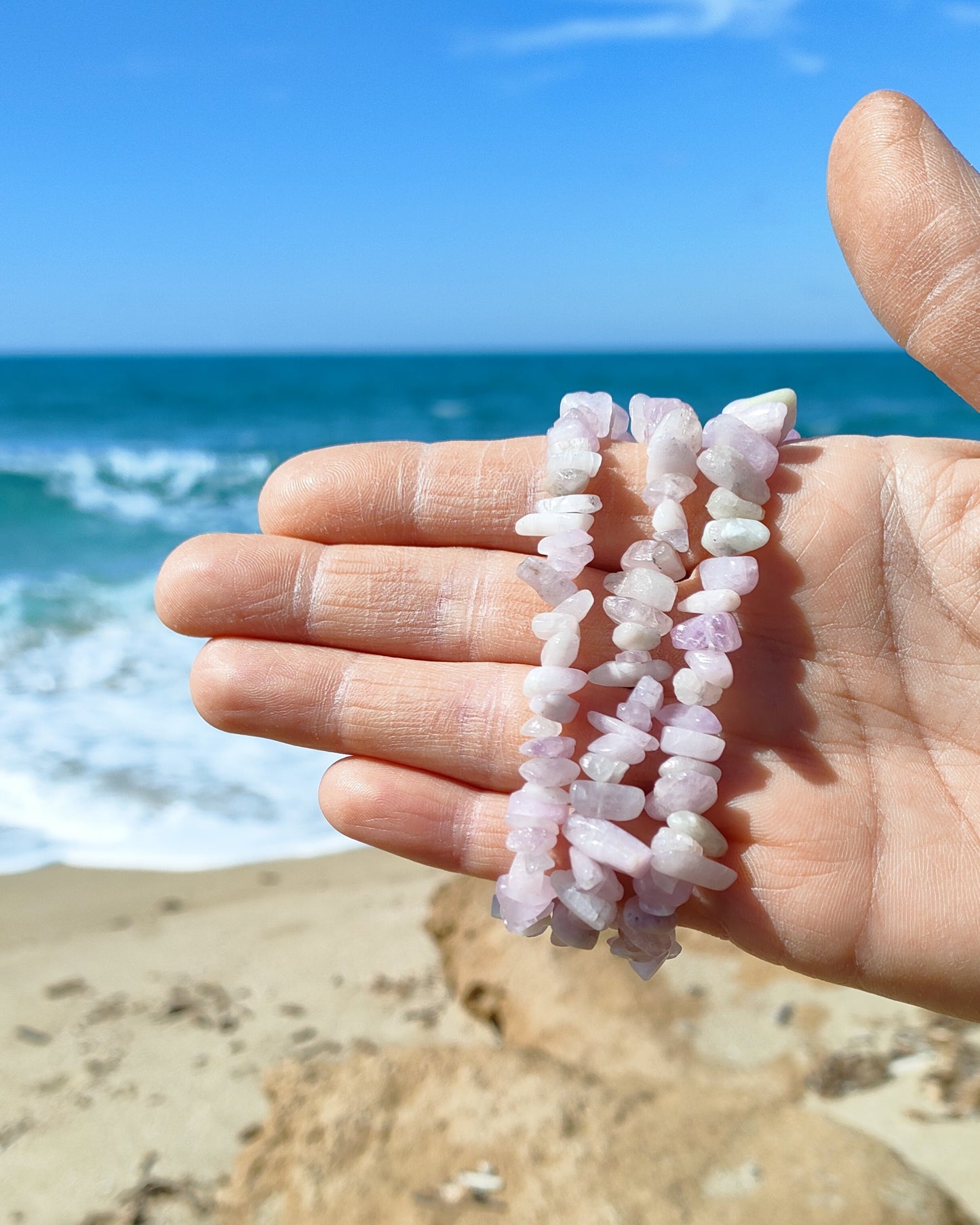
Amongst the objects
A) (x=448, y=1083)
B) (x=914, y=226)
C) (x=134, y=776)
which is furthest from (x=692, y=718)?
(x=134, y=776)

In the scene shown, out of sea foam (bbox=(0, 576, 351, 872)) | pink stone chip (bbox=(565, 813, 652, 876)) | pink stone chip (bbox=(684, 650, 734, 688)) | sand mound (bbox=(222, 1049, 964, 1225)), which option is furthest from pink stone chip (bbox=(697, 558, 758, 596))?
sea foam (bbox=(0, 576, 351, 872))

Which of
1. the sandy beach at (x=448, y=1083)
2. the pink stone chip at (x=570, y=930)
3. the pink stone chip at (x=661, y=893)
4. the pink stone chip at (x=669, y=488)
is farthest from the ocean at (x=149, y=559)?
the pink stone chip at (x=669, y=488)

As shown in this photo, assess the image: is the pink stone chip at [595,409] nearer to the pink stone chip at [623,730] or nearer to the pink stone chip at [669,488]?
the pink stone chip at [669,488]

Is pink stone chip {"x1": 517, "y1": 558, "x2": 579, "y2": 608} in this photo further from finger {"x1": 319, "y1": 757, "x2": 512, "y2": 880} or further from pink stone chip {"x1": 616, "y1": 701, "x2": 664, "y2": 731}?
finger {"x1": 319, "y1": 757, "x2": 512, "y2": 880}

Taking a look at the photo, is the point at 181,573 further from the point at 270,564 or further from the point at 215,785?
the point at 215,785

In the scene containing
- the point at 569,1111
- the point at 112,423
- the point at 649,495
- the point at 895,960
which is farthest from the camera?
the point at 112,423

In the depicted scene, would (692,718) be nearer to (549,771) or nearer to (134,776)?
(549,771)

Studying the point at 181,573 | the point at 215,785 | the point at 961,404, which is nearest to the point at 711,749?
the point at 181,573
